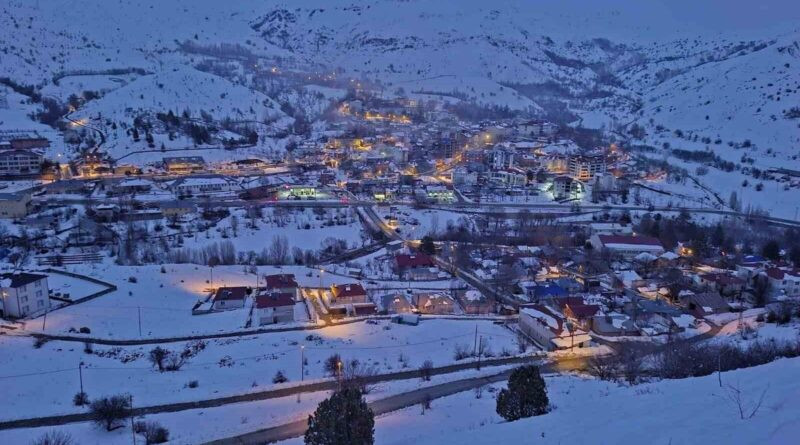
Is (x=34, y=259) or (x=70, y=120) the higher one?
(x=70, y=120)

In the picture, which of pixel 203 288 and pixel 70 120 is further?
pixel 70 120

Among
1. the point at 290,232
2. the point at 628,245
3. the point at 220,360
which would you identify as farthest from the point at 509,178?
the point at 220,360

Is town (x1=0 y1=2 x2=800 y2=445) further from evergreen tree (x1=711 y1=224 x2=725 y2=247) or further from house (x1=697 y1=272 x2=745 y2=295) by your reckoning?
evergreen tree (x1=711 y1=224 x2=725 y2=247)

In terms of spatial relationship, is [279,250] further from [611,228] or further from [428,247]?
[611,228]

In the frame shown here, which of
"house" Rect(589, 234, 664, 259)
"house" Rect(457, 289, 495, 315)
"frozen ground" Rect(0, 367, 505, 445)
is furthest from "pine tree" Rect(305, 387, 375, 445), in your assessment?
"house" Rect(589, 234, 664, 259)

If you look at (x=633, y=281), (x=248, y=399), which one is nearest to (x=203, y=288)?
(x=248, y=399)

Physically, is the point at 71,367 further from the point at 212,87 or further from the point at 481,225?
the point at 212,87
